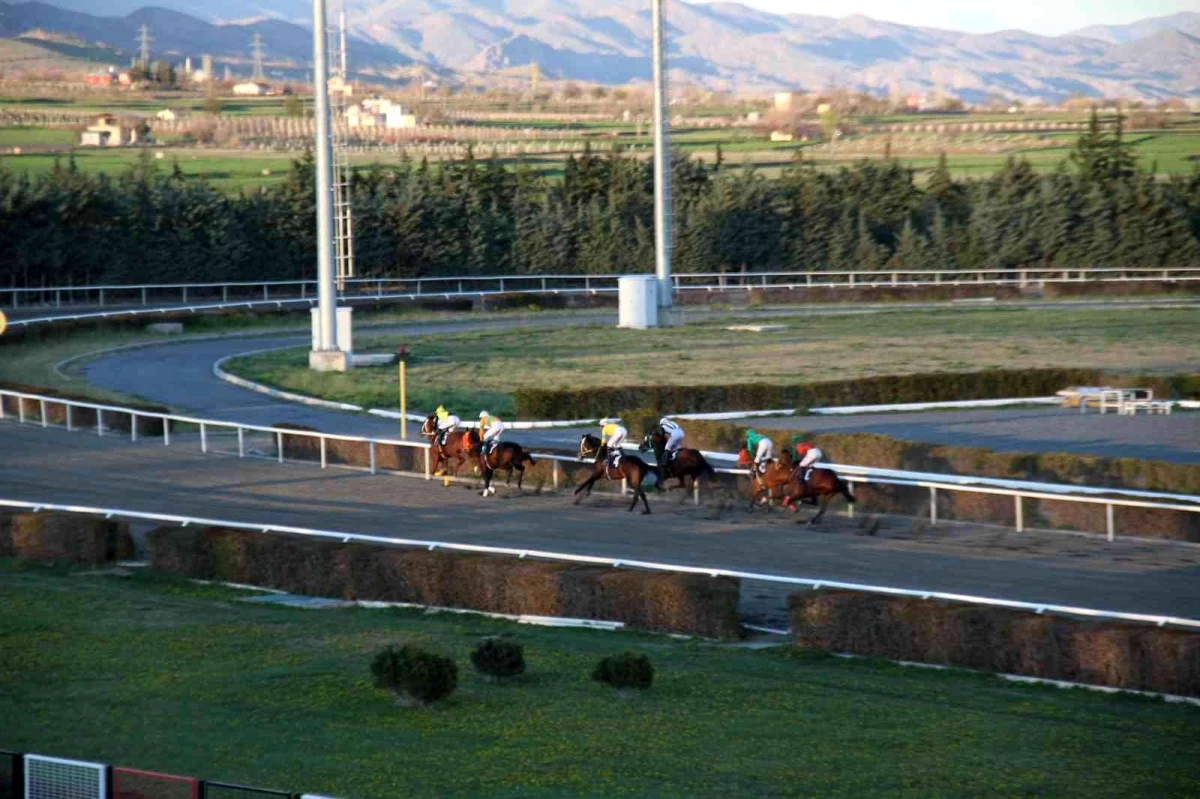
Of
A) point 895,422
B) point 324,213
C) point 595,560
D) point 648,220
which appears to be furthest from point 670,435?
point 648,220

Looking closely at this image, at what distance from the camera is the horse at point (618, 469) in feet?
64.7

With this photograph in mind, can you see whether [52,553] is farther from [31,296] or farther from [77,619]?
[31,296]

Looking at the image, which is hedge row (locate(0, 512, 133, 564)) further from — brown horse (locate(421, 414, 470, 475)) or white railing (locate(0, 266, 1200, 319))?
white railing (locate(0, 266, 1200, 319))

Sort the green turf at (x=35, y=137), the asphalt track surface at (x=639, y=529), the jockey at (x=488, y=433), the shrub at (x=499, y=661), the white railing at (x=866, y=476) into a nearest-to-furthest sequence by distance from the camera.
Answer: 1. the shrub at (x=499, y=661)
2. the asphalt track surface at (x=639, y=529)
3. the white railing at (x=866, y=476)
4. the jockey at (x=488, y=433)
5. the green turf at (x=35, y=137)

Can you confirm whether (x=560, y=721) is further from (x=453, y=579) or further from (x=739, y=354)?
(x=739, y=354)

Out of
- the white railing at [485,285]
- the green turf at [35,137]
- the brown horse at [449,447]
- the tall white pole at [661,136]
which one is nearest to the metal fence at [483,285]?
the white railing at [485,285]

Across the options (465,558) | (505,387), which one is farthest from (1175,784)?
(505,387)

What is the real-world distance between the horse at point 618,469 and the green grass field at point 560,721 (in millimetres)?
6047

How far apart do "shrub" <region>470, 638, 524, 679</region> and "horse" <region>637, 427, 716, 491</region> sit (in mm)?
8610

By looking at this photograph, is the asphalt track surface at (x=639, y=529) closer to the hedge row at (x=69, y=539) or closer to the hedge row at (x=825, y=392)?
the hedge row at (x=69, y=539)

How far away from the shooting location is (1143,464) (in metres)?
20.0

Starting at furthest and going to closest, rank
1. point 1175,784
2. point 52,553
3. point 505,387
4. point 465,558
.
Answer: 1. point 505,387
2. point 52,553
3. point 465,558
4. point 1175,784

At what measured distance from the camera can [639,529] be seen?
1867cm

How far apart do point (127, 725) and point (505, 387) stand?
21.1 meters
